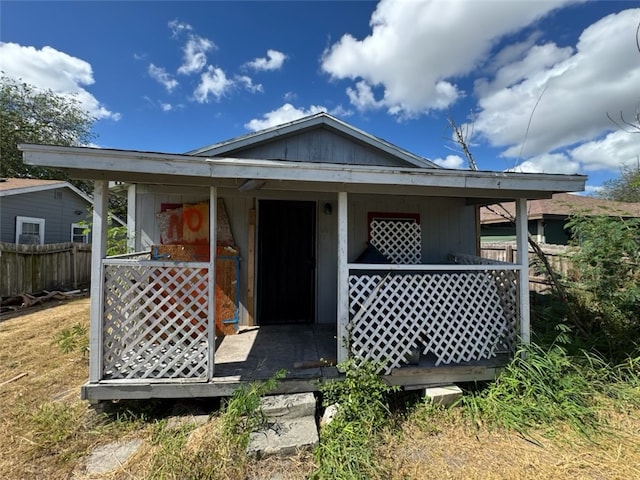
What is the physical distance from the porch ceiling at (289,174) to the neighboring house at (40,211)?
26.2 ft

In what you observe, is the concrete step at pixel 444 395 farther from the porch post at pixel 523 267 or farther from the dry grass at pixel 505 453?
the porch post at pixel 523 267

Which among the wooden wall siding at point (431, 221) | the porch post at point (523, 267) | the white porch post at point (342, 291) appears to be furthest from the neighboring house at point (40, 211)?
the porch post at point (523, 267)

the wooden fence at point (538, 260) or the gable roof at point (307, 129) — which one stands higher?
the gable roof at point (307, 129)

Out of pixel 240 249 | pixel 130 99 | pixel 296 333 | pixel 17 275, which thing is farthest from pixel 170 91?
pixel 296 333

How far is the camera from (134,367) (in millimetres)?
2975

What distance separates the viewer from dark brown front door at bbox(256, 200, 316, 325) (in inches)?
197

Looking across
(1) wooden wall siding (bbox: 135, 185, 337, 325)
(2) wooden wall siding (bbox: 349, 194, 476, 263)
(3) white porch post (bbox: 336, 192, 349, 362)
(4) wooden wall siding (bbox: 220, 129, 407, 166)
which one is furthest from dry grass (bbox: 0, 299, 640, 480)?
(4) wooden wall siding (bbox: 220, 129, 407, 166)

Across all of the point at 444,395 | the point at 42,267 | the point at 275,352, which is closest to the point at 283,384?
the point at 275,352

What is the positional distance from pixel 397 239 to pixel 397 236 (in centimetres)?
6

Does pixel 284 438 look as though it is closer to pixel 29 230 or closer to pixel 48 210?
pixel 29 230

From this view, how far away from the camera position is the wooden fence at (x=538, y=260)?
5.38 metres

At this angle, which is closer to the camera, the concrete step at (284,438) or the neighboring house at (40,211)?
the concrete step at (284,438)

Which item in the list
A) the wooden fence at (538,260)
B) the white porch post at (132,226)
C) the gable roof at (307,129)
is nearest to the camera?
the white porch post at (132,226)

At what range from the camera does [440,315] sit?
3.39 metres
